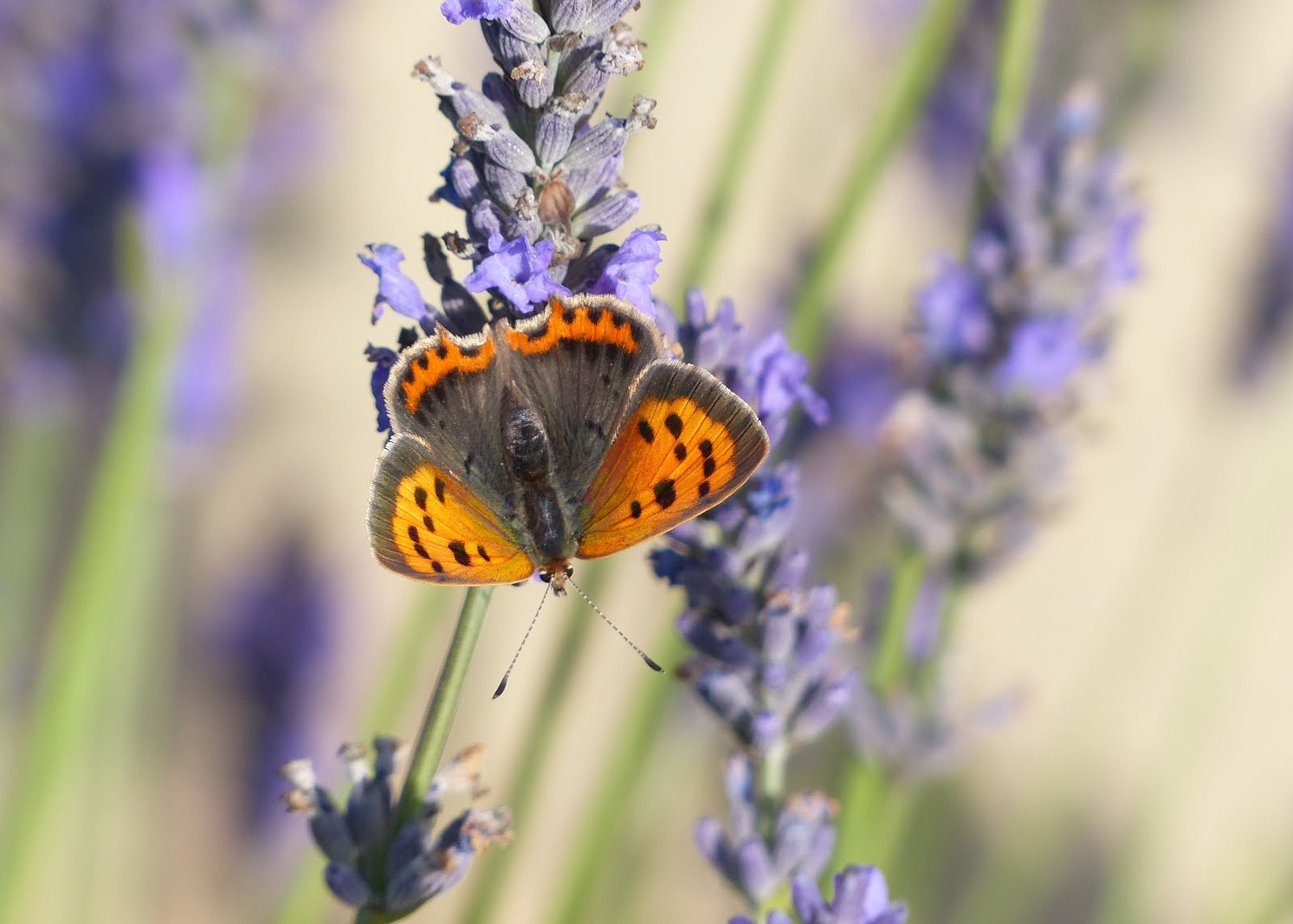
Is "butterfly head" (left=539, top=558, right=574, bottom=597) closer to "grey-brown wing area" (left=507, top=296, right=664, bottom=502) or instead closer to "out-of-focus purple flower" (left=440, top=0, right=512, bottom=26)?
"grey-brown wing area" (left=507, top=296, right=664, bottom=502)

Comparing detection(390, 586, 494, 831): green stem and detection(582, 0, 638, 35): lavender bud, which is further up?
detection(582, 0, 638, 35): lavender bud

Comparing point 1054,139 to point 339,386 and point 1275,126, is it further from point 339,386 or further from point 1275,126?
point 339,386

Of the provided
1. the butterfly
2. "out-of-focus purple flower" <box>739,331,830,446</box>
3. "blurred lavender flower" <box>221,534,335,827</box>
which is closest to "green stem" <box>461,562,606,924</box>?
the butterfly

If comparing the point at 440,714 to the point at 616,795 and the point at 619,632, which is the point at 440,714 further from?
the point at 616,795

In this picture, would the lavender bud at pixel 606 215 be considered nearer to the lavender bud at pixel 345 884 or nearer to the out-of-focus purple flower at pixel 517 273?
the out-of-focus purple flower at pixel 517 273

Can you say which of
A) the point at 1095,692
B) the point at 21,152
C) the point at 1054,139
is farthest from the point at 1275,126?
the point at 21,152

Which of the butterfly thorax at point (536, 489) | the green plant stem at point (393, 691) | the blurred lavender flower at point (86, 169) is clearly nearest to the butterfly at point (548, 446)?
the butterfly thorax at point (536, 489)

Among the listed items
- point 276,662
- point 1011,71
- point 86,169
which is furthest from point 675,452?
point 276,662

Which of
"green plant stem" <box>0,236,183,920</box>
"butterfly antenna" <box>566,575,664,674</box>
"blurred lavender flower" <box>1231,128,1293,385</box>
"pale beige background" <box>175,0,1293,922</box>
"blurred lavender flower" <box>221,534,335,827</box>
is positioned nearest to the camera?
"butterfly antenna" <box>566,575,664,674</box>
